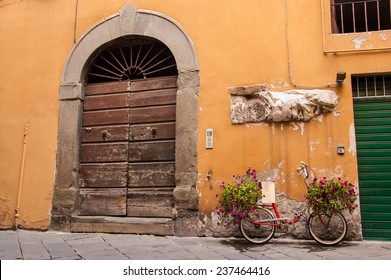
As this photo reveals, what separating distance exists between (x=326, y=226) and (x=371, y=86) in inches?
87.6

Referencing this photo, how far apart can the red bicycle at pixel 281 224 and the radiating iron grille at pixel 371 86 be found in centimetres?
149

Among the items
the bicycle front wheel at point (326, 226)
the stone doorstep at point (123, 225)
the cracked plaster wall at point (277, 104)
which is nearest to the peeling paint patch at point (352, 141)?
the cracked plaster wall at point (277, 104)

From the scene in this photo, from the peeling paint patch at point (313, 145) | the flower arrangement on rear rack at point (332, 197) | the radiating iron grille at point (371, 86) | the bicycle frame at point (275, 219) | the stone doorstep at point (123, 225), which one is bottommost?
the stone doorstep at point (123, 225)

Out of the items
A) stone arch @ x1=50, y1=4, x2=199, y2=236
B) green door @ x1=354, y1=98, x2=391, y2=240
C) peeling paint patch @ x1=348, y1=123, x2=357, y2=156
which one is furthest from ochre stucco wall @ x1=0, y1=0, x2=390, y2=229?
green door @ x1=354, y1=98, x2=391, y2=240

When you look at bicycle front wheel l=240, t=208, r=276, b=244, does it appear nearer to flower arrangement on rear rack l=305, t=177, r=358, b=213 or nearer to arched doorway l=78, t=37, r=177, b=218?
flower arrangement on rear rack l=305, t=177, r=358, b=213

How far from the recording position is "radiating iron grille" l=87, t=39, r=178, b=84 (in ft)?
20.4

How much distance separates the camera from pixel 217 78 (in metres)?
5.68

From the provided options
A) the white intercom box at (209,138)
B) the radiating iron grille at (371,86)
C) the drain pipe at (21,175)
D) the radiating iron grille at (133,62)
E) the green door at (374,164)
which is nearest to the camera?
the green door at (374,164)

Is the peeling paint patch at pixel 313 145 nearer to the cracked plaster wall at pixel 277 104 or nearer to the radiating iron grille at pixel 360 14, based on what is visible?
the cracked plaster wall at pixel 277 104

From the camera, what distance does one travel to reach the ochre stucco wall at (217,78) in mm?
5199

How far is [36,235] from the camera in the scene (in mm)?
5660

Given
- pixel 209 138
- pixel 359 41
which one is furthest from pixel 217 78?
pixel 359 41

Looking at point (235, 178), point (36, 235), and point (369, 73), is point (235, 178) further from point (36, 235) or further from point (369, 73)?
point (36, 235)

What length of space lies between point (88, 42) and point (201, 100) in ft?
7.80
